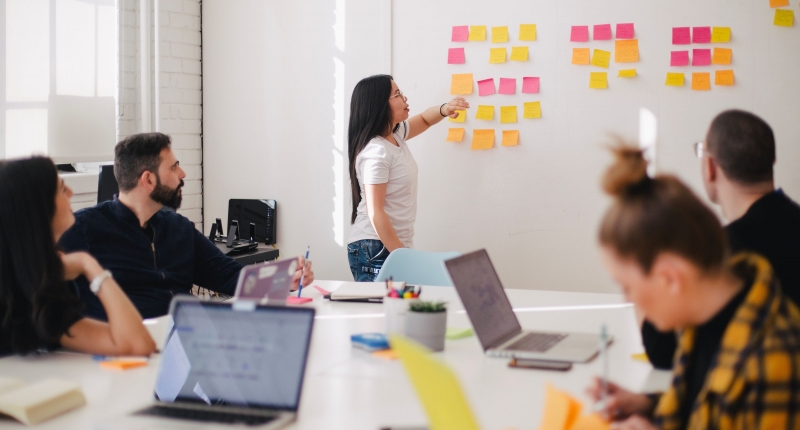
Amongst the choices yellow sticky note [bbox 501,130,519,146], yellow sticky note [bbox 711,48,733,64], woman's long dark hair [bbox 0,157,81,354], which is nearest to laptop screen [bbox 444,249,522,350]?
woman's long dark hair [bbox 0,157,81,354]

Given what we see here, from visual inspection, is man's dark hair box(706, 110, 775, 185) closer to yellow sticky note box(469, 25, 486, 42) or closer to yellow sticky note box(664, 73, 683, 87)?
yellow sticky note box(664, 73, 683, 87)

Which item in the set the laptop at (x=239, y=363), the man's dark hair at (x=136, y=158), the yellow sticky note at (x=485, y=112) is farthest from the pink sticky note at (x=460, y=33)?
the laptop at (x=239, y=363)

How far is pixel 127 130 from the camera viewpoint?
4.30 meters

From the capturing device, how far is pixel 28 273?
5.92 ft

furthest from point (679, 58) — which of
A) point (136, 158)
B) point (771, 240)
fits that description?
point (136, 158)

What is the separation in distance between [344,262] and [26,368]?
270 centimetres

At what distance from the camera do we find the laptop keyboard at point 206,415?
135 cm

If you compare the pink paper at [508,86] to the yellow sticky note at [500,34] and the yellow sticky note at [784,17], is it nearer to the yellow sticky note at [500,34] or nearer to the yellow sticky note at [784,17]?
the yellow sticky note at [500,34]

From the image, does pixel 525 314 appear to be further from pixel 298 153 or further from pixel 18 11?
pixel 18 11

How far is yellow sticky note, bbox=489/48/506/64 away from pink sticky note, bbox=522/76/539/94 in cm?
16

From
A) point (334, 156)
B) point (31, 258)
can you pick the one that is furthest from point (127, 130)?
point (31, 258)

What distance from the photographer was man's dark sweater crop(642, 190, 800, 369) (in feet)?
5.52

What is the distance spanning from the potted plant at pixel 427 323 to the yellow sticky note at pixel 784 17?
2.59 m

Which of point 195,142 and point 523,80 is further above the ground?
→ point 523,80
